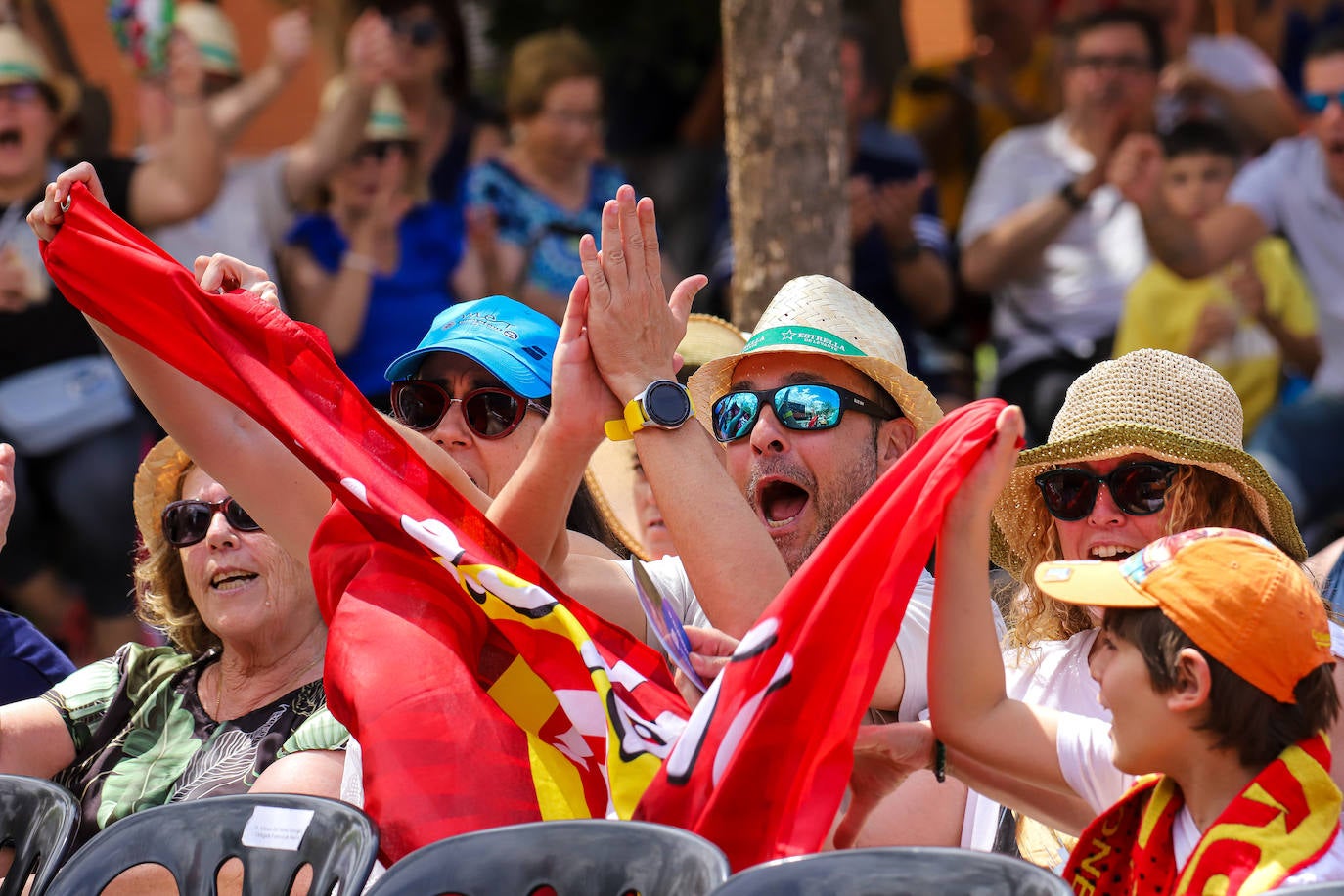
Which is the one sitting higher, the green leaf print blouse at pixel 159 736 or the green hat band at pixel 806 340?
the green hat band at pixel 806 340

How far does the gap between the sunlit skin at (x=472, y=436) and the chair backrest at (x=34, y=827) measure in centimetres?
128

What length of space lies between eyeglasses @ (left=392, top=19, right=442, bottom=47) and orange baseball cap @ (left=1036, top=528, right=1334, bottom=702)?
502 centimetres

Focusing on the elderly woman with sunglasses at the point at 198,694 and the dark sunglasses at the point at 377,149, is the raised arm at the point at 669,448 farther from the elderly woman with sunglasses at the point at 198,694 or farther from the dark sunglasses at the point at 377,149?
the dark sunglasses at the point at 377,149

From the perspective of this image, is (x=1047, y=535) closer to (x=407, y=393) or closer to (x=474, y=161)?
(x=407, y=393)

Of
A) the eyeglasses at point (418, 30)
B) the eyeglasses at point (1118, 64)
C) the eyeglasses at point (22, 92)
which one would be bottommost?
the eyeglasses at point (1118, 64)

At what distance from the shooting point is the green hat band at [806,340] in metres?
3.60

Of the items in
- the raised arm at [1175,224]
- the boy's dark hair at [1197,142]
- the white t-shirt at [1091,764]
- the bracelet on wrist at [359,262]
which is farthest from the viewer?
the boy's dark hair at [1197,142]

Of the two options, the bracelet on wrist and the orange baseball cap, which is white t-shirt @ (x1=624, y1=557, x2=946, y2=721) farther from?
the bracelet on wrist

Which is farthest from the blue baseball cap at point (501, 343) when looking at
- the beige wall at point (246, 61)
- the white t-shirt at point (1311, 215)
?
the beige wall at point (246, 61)

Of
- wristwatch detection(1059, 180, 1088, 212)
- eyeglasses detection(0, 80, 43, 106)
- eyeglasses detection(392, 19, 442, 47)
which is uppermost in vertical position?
eyeglasses detection(392, 19, 442, 47)

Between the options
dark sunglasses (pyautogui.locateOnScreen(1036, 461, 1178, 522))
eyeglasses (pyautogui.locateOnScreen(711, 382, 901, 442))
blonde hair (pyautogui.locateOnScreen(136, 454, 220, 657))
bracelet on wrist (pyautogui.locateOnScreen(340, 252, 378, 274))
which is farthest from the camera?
bracelet on wrist (pyautogui.locateOnScreen(340, 252, 378, 274))

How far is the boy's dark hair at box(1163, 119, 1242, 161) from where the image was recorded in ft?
22.2

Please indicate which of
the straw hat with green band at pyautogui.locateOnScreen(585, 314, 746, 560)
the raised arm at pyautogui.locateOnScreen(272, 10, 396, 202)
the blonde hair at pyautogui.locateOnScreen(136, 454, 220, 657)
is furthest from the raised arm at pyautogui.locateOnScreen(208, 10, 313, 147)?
the blonde hair at pyautogui.locateOnScreen(136, 454, 220, 657)

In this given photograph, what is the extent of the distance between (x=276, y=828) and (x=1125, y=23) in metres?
5.13
